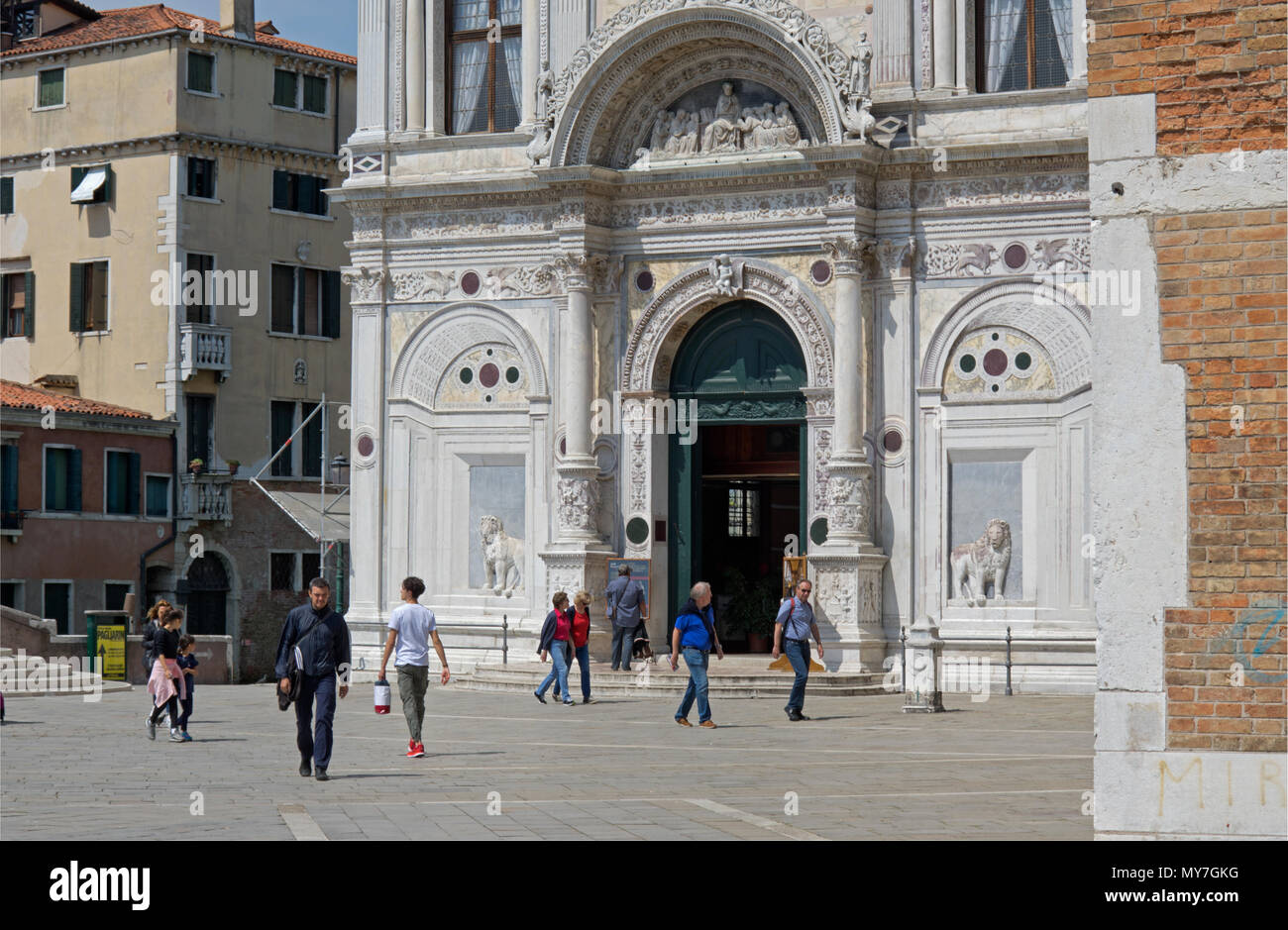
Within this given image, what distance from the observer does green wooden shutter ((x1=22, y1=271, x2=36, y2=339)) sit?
4797 cm

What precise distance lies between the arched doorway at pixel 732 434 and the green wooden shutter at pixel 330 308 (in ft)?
58.9

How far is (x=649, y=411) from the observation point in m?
32.0

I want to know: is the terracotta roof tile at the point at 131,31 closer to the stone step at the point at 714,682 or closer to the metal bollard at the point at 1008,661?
the stone step at the point at 714,682

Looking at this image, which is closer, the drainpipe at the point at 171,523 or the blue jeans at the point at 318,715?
the blue jeans at the point at 318,715

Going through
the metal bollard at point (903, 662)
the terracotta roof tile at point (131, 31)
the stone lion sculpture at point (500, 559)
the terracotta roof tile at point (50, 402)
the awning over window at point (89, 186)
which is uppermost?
the terracotta roof tile at point (131, 31)

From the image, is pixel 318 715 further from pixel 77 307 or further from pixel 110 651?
pixel 77 307

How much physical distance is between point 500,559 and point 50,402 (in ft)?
52.3

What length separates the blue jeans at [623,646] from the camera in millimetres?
29484

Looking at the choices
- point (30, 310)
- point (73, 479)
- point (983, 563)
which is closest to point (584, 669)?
point (983, 563)

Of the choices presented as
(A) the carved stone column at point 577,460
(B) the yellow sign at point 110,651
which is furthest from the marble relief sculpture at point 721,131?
(B) the yellow sign at point 110,651

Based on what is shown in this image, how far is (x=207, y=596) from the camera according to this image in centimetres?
4703

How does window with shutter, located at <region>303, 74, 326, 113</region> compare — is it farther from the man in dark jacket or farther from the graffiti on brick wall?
the graffiti on brick wall

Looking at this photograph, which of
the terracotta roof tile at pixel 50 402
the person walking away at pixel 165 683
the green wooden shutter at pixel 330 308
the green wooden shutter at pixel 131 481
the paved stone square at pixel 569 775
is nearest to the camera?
the paved stone square at pixel 569 775

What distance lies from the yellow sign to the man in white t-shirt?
16.3 m
